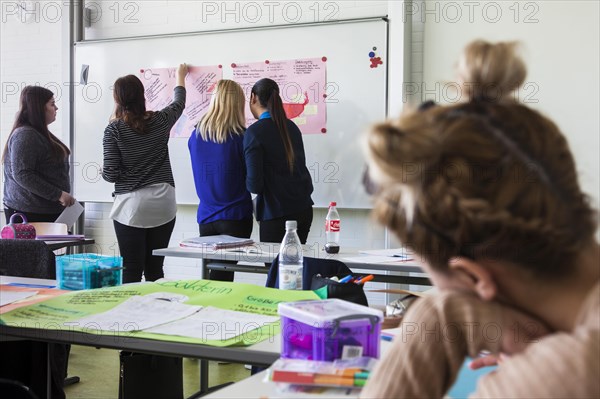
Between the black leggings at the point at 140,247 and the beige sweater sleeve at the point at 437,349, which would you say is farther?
the black leggings at the point at 140,247

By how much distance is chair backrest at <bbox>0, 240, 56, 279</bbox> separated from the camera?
7.68 feet

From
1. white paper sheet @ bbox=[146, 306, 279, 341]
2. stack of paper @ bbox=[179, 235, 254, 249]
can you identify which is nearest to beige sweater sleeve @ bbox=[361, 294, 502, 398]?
white paper sheet @ bbox=[146, 306, 279, 341]

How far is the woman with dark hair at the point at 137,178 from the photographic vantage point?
3602 millimetres

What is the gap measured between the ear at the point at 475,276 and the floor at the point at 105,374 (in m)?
2.64

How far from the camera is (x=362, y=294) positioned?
166 centimetres

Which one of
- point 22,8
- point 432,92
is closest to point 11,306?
point 432,92

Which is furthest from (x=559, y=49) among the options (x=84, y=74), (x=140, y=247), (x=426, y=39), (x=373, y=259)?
(x=84, y=74)

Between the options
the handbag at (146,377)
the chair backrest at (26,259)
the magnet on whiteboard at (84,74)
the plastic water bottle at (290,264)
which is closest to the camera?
the handbag at (146,377)

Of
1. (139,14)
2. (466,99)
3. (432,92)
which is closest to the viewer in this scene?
(466,99)

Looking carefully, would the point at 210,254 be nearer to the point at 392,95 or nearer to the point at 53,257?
the point at 53,257

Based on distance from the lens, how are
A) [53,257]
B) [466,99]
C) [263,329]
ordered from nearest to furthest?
1. [466,99]
2. [263,329]
3. [53,257]

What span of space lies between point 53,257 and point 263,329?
1167 mm

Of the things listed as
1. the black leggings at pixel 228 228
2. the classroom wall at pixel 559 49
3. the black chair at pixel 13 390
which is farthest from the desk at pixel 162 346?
the classroom wall at pixel 559 49

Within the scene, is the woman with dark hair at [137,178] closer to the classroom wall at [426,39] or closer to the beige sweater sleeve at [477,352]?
the classroom wall at [426,39]
